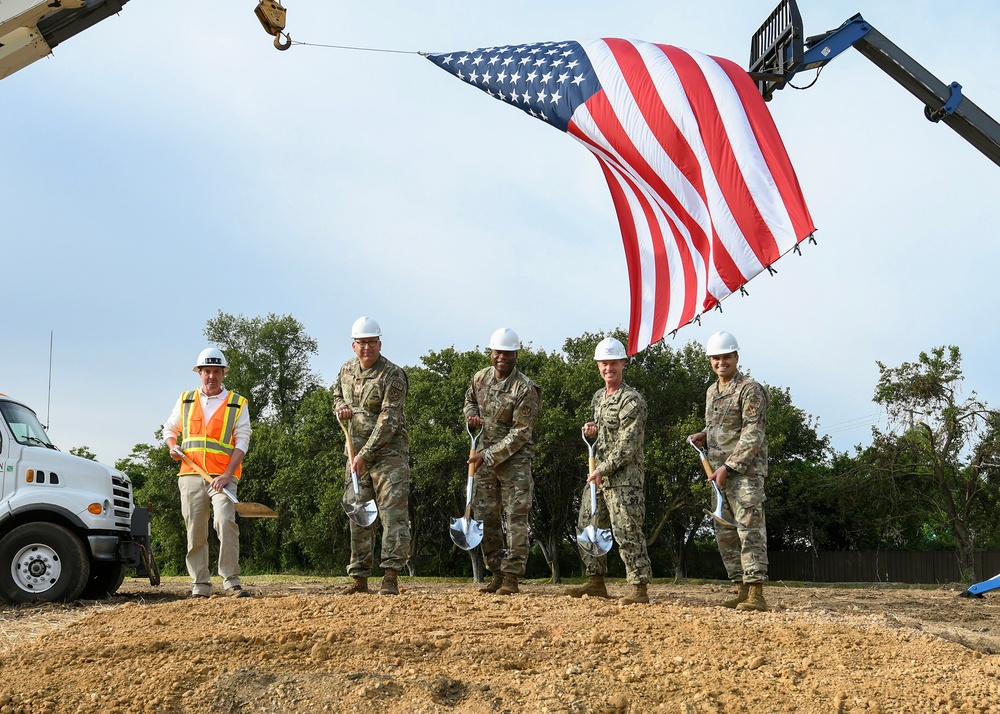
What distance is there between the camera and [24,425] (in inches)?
371

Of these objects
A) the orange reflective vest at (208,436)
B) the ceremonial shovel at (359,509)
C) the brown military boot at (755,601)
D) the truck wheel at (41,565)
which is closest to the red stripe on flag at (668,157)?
the brown military boot at (755,601)

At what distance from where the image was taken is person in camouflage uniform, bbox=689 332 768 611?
7.52 meters

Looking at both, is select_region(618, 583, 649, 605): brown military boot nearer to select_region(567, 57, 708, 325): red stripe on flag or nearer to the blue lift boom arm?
select_region(567, 57, 708, 325): red stripe on flag

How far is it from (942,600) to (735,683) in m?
8.69

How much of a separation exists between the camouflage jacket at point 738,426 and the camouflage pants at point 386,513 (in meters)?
2.68

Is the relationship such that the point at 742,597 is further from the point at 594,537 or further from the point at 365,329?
the point at 365,329

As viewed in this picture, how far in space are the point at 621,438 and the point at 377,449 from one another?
2113mm

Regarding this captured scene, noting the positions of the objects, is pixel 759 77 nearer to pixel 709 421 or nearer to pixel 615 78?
pixel 615 78

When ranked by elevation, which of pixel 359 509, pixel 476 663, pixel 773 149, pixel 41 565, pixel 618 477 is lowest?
pixel 476 663

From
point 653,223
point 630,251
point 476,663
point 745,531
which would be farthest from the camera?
point 630,251

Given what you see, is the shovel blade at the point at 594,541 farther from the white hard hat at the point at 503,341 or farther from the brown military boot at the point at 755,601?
the white hard hat at the point at 503,341

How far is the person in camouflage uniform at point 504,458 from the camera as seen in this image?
802 cm

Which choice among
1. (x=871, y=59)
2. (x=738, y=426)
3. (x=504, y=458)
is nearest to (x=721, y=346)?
(x=738, y=426)

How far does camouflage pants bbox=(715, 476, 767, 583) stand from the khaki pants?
165 inches
